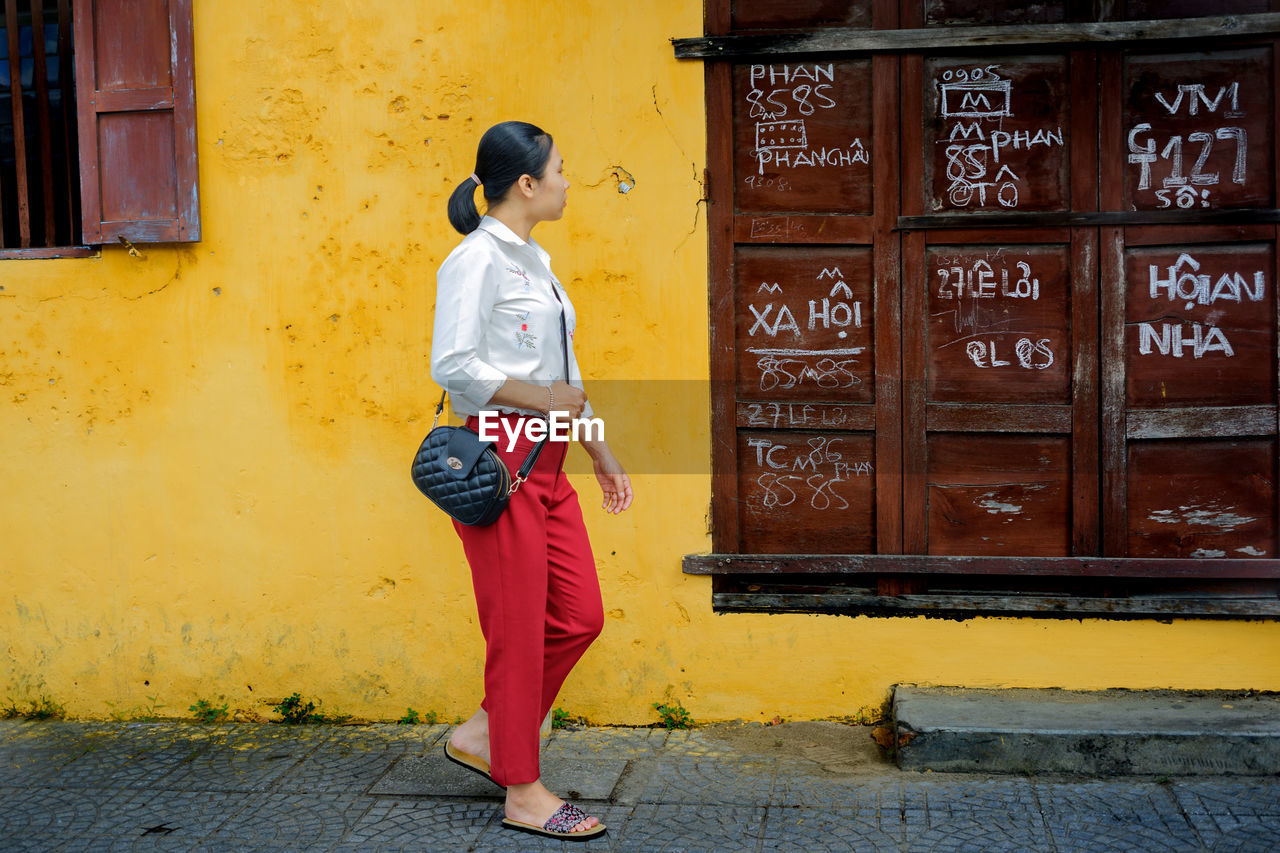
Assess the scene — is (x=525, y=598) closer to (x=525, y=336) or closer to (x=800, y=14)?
(x=525, y=336)

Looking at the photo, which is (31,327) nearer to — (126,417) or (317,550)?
(126,417)

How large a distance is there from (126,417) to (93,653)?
0.91 metres

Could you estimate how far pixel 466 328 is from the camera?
3178 mm

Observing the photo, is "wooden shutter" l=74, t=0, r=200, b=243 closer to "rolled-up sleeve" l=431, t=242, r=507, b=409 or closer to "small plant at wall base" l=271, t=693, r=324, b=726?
"rolled-up sleeve" l=431, t=242, r=507, b=409

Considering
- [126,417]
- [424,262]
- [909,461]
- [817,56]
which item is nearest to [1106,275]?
[909,461]

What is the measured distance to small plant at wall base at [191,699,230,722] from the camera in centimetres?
441

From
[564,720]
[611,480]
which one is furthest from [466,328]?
[564,720]

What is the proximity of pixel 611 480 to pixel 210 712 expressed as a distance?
1924 mm

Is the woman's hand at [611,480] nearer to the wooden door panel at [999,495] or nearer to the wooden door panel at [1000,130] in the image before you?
the wooden door panel at [999,495]

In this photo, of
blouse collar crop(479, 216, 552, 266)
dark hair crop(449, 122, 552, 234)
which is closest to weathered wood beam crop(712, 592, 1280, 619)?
blouse collar crop(479, 216, 552, 266)

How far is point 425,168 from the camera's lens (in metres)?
4.24

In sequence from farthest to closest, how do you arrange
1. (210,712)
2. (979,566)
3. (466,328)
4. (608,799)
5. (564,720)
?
1. (210,712)
2. (564,720)
3. (979,566)
4. (608,799)
5. (466,328)

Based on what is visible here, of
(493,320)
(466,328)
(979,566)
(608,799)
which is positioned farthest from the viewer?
(979,566)

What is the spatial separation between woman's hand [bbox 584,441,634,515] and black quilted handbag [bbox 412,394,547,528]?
1.46 feet
